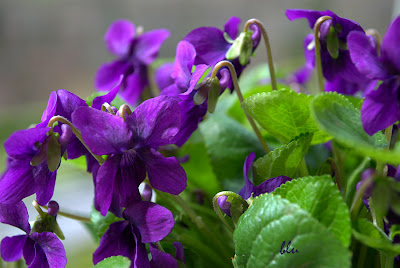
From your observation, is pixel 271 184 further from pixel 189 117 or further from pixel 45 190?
pixel 45 190

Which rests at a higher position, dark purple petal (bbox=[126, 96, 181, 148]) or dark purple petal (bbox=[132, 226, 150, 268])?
dark purple petal (bbox=[126, 96, 181, 148])

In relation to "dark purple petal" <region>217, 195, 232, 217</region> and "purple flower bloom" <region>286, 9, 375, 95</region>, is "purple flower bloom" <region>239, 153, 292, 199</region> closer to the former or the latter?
"dark purple petal" <region>217, 195, 232, 217</region>

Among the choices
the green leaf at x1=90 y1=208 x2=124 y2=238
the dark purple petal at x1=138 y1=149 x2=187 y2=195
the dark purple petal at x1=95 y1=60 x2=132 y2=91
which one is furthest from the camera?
the dark purple petal at x1=95 y1=60 x2=132 y2=91

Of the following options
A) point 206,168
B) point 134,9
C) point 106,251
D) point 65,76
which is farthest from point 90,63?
point 106,251

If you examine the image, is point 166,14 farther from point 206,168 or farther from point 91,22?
point 206,168

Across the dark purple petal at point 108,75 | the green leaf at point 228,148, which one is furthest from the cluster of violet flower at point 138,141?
the dark purple petal at point 108,75

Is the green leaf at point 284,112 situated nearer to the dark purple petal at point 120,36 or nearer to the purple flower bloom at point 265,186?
the purple flower bloom at point 265,186

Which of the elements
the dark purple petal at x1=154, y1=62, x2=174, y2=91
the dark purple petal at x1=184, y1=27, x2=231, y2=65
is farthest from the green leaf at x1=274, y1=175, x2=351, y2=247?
the dark purple petal at x1=154, y1=62, x2=174, y2=91
